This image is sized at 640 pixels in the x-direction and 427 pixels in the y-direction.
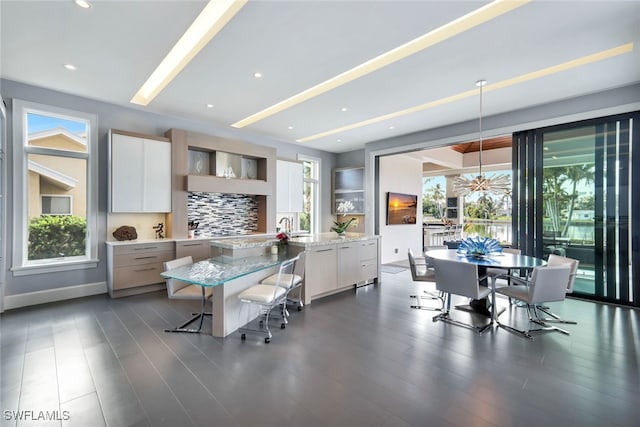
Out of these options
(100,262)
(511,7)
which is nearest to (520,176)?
(511,7)

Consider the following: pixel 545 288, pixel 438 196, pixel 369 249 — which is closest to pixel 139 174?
pixel 369 249

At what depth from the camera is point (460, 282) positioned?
324 cm

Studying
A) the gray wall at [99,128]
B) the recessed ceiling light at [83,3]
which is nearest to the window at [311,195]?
the gray wall at [99,128]

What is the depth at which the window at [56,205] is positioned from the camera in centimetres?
416

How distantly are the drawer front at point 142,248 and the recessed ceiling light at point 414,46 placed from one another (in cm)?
303

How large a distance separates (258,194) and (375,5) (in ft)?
14.7

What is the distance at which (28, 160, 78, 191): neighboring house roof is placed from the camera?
160 inches

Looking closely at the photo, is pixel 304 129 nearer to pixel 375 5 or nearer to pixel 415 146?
pixel 415 146

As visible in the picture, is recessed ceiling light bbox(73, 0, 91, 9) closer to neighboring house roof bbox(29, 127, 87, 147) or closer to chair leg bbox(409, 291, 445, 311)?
neighboring house roof bbox(29, 127, 87, 147)

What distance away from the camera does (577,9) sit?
2.40 metres

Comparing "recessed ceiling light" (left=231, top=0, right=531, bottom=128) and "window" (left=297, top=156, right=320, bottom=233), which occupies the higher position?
"recessed ceiling light" (left=231, top=0, right=531, bottom=128)

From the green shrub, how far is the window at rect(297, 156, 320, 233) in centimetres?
489

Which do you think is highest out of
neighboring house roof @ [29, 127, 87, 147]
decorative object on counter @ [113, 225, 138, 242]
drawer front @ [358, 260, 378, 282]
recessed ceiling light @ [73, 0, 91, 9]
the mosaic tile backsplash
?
recessed ceiling light @ [73, 0, 91, 9]

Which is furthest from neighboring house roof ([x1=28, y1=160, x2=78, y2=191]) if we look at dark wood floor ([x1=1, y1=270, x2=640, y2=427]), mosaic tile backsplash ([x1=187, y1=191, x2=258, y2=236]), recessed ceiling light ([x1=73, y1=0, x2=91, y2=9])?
recessed ceiling light ([x1=73, y1=0, x2=91, y2=9])
